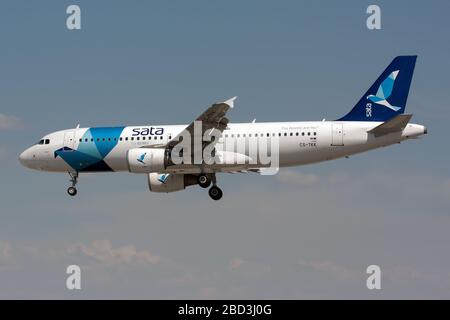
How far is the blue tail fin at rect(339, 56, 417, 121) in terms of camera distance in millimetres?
43906

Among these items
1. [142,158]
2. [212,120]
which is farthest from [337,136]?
[142,158]

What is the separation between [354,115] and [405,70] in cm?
379

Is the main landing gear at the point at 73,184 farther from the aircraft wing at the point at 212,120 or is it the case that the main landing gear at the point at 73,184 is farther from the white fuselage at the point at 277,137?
the aircraft wing at the point at 212,120

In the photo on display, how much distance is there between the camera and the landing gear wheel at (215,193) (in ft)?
148

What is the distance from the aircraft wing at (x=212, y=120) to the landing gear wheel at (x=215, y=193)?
11.5 feet

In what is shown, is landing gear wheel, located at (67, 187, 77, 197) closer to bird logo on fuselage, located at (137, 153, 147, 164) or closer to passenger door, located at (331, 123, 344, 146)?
bird logo on fuselage, located at (137, 153, 147, 164)

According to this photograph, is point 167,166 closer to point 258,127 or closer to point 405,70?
point 258,127

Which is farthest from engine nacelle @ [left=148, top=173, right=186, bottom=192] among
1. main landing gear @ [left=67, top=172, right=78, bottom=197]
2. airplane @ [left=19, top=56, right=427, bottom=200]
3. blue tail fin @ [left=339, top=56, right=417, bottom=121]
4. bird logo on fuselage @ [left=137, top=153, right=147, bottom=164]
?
blue tail fin @ [left=339, top=56, right=417, bottom=121]

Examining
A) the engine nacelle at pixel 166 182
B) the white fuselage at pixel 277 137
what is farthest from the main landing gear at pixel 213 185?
the engine nacelle at pixel 166 182

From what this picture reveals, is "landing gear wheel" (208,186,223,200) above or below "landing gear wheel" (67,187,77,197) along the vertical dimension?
below

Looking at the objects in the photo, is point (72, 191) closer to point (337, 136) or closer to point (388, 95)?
point (337, 136)

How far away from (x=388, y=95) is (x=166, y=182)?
12684 mm
